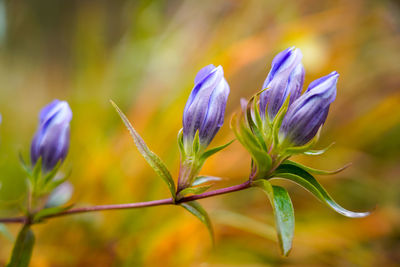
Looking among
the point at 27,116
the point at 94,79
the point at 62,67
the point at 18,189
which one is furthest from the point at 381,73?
the point at 62,67

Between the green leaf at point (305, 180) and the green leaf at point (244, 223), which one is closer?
the green leaf at point (305, 180)

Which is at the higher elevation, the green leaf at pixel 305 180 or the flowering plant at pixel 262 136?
the flowering plant at pixel 262 136

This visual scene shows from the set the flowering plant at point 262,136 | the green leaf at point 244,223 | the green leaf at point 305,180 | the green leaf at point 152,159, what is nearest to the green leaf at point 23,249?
the flowering plant at point 262,136

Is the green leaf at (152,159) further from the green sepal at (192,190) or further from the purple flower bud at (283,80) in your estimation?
the purple flower bud at (283,80)

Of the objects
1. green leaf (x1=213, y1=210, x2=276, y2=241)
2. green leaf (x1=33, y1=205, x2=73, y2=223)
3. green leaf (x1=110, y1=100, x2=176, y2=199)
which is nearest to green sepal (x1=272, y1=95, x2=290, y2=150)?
green leaf (x1=110, y1=100, x2=176, y2=199)

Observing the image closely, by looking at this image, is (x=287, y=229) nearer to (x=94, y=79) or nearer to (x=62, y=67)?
(x=94, y=79)

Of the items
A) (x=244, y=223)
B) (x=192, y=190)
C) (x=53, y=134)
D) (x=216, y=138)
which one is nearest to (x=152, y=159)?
(x=192, y=190)

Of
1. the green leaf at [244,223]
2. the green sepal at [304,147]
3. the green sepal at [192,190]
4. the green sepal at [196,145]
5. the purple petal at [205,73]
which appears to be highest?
the purple petal at [205,73]
